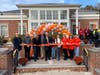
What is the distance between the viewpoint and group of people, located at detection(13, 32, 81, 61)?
21797mm

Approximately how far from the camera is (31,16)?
49.8 meters

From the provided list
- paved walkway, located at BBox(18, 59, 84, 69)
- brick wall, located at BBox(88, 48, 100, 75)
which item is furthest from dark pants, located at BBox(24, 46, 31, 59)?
brick wall, located at BBox(88, 48, 100, 75)

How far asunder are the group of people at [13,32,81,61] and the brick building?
25.3 m

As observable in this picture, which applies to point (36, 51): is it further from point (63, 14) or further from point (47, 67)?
point (63, 14)

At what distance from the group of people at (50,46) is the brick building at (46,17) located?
995 inches

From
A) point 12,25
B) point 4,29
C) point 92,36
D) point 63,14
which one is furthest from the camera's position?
point 4,29

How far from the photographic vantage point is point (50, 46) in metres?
22.1

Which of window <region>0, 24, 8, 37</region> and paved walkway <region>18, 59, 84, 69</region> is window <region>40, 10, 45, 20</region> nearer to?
window <region>0, 24, 8, 37</region>

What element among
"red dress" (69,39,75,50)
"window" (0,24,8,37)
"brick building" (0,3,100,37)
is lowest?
"red dress" (69,39,75,50)

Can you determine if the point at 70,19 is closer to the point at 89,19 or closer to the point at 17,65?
the point at 89,19

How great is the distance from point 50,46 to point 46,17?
2779 centimetres

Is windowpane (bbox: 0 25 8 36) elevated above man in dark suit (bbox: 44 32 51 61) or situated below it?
above

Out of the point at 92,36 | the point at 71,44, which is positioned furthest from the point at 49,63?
the point at 92,36

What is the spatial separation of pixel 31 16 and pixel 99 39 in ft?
83.9
